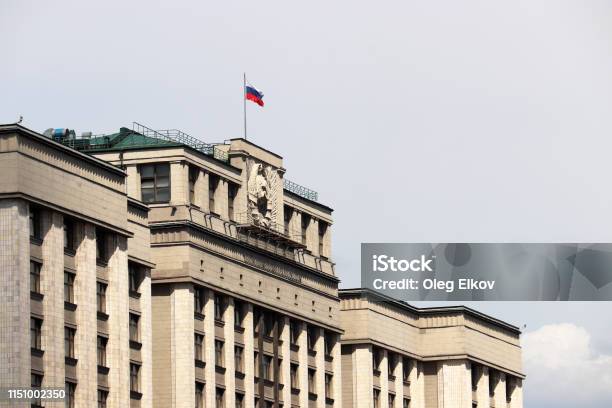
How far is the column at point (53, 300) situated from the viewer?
139750 millimetres

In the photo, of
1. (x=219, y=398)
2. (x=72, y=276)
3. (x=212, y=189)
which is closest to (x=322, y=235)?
(x=212, y=189)

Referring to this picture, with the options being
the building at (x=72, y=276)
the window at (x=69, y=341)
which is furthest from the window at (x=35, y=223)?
the window at (x=69, y=341)

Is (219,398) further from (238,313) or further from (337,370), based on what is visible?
(337,370)

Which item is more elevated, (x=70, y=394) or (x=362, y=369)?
(x=362, y=369)

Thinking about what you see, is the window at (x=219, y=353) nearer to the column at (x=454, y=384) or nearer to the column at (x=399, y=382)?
the column at (x=399, y=382)

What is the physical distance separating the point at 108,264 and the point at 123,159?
16774mm

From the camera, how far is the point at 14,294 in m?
137

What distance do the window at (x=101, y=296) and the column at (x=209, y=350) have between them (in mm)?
15529

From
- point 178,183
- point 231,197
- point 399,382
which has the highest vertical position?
point 231,197

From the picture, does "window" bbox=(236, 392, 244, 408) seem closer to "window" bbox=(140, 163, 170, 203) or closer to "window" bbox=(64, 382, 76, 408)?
"window" bbox=(140, 163, 170, 203)

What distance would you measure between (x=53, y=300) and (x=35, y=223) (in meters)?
4.59

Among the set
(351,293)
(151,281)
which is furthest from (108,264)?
(351,293)

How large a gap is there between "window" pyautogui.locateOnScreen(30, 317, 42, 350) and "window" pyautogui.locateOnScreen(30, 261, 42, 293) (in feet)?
5.68

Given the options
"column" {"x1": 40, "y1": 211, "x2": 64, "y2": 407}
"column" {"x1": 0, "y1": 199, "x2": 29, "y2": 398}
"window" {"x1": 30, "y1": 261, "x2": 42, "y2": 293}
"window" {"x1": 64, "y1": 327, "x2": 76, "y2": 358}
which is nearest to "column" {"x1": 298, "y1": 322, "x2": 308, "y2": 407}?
"window" {"x1": 64, "y1": 327, "x2": 76, "y2": 358}
